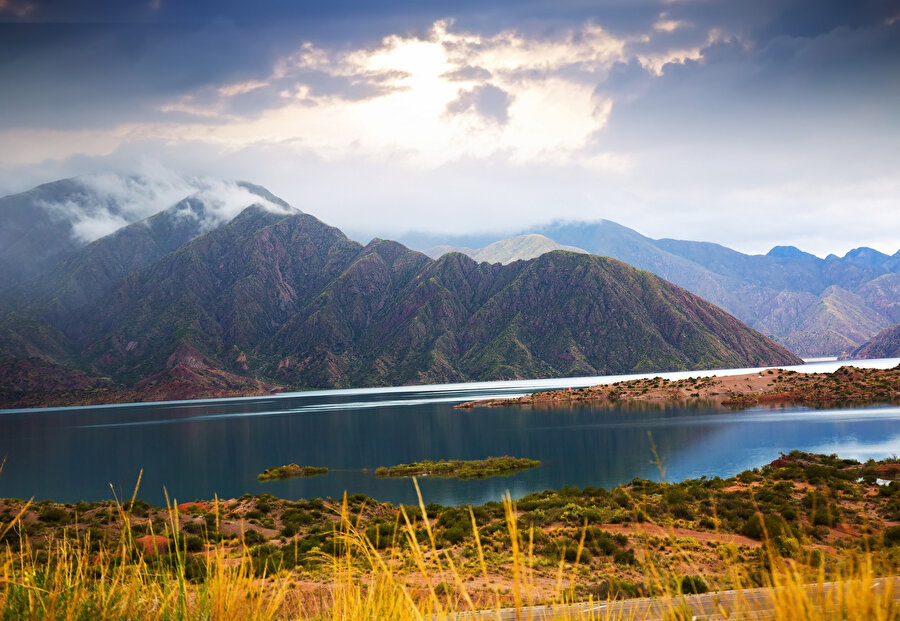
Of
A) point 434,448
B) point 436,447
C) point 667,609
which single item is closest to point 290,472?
point 434,448

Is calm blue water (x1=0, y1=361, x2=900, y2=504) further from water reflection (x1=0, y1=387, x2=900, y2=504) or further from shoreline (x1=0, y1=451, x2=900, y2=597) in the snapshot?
shoreline (x1=0, y1=451, x2=900, y2=597)

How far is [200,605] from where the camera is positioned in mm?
4711

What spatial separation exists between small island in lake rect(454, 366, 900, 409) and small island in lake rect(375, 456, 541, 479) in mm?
57620

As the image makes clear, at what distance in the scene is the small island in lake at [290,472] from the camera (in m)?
56.9

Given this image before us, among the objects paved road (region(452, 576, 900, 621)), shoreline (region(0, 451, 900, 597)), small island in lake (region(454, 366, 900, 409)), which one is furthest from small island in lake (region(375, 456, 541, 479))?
small island in lake (region(454, 366, 900, 409))

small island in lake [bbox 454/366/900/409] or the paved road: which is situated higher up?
the paved road

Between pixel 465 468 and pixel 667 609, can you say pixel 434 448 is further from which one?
pixel 667 609

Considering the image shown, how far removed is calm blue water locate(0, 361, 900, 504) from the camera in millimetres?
48781

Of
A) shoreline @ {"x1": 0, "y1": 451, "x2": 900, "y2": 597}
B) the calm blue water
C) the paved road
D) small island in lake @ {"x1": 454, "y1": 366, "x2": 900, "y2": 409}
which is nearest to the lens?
the paved road

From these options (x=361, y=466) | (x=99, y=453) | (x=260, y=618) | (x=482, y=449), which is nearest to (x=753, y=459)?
(x=482, y=449)

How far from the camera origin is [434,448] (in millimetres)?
68375

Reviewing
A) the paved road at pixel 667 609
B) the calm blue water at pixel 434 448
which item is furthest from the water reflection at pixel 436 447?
the paved road at pixel 667 609

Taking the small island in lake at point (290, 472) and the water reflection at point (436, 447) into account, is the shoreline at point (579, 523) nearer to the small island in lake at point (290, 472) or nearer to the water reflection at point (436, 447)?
the water reflection at point (436, 447)

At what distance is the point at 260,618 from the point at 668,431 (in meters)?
70.7
